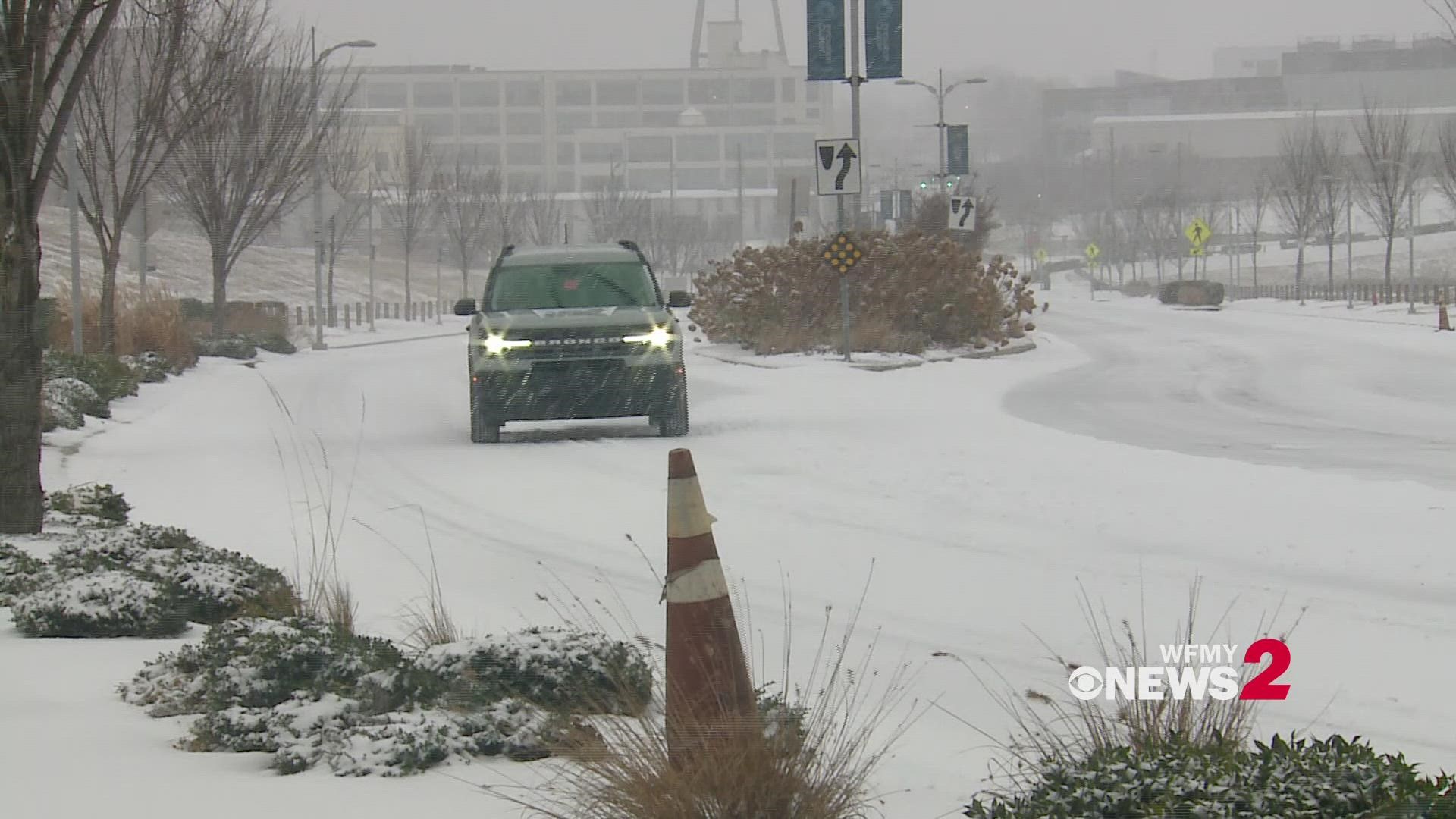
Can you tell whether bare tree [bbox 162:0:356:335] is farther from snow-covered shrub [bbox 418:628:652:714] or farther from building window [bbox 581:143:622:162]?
building window [bbox 581:143:622:162]

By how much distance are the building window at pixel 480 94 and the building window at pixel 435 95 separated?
1.12m

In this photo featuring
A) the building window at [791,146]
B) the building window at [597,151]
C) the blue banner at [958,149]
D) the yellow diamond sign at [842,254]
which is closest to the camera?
the yellow diamond sign at [842,254]

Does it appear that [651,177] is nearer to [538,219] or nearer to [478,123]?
[478,123]

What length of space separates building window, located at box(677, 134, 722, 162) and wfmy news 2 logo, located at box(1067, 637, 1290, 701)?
15203 centimetres

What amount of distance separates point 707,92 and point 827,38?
445 feet

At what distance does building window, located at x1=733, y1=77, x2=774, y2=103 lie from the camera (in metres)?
164

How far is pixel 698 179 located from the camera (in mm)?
159250

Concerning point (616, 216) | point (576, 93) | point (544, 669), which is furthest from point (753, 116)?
point (544, 669)

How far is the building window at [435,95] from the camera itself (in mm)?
162500

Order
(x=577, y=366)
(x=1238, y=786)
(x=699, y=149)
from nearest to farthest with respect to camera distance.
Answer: (x=1238, y=786)
(x=577, y=366)
(x=699, y=149)

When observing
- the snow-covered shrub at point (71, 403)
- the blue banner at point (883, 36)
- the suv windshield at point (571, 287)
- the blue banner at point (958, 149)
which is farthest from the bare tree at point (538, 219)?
the suv windshield at point (571, 287)

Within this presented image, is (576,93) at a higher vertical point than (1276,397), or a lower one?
higher

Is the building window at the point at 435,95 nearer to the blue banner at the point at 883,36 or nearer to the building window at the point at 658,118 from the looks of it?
the building window at the point at 658,118

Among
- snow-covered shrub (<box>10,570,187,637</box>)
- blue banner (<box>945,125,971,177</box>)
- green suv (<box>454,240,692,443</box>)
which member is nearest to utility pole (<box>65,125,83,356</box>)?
green suv (<box>454,240,692,443</box>)
